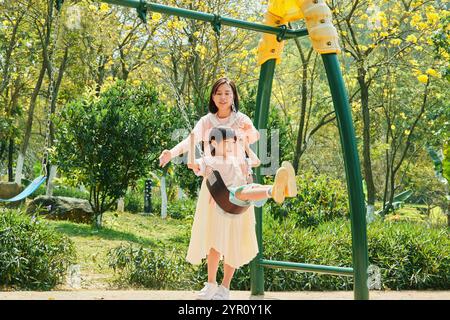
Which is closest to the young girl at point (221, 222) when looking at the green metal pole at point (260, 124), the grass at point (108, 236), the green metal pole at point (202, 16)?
the green metal pole at point (202, 16)

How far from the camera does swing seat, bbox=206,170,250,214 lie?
427cm

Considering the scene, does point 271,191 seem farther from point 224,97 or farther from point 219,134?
point 224,97

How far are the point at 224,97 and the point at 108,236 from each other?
7978 mm

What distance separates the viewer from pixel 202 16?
15.5ft

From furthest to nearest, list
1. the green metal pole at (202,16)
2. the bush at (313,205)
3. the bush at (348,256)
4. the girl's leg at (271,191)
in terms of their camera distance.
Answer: the bush at (313,205) < the bush at (348,256) < the green metal pole at (202,16) < the girl's leg at (271,191)

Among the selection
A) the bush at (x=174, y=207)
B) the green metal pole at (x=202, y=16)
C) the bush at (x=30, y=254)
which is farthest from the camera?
the bush at (x=174, y=207)

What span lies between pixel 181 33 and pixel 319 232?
6232mm

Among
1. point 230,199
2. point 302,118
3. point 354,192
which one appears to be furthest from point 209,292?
point 302,118

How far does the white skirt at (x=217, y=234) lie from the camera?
4406mm

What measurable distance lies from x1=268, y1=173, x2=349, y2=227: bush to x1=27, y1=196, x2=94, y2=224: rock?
5.57 m

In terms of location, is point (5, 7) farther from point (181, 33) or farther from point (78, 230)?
point (78, 230)

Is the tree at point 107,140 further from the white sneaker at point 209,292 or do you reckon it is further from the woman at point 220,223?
the white sneaker at point 209,292

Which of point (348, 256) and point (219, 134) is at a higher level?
point (219, 134)

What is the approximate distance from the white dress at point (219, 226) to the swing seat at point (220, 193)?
77mm
